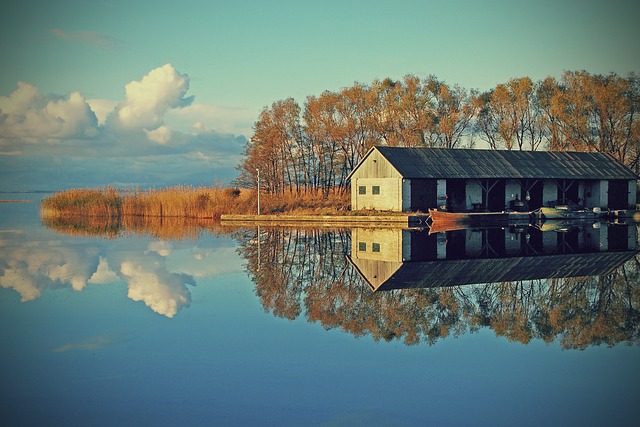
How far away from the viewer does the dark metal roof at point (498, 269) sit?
46.2 feet

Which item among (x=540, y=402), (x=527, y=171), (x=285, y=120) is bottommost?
(x=540, y=402)

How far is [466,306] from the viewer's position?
11.4 metres

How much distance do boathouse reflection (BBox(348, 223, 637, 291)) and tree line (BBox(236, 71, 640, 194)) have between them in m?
22.2

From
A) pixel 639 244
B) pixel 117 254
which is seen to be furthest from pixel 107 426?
pixel 639 244

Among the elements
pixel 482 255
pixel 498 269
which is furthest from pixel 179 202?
pixel 498 269

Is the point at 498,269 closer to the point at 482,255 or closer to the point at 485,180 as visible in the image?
the point at 482,255

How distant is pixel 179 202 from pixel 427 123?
1928 cm

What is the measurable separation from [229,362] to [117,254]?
537 inches

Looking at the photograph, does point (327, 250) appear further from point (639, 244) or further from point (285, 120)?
point (285, 120)

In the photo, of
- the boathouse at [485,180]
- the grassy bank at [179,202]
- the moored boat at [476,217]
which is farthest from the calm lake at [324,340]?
the grassy bank at [179,202]

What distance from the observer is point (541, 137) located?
171 feet

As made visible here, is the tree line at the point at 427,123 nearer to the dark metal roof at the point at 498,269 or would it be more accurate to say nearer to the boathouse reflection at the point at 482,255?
the boathouse reflection at the point at 482,255

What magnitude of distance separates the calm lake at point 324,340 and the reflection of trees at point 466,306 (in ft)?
0.17

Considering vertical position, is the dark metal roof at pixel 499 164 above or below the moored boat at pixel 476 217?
above
